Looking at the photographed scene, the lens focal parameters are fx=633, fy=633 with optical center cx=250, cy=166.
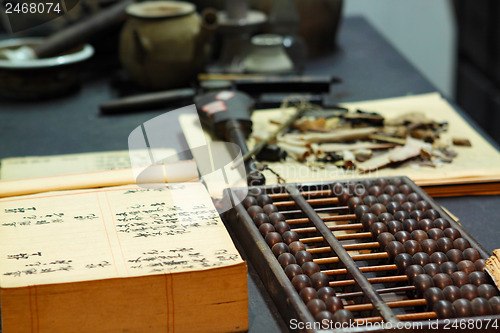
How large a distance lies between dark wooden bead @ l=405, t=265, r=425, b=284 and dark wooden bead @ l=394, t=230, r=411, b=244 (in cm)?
9

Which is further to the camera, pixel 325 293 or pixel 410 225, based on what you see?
pixel 410 225

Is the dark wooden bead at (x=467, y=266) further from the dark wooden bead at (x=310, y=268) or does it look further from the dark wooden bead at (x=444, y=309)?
the dark wooden bead at (x=310, y=268)

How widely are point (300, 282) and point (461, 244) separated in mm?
305

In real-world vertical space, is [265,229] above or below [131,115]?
above

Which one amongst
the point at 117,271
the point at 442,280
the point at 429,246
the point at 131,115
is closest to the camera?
the point at 117,271

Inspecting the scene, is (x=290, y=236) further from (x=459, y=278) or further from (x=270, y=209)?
(x=459, y=278)

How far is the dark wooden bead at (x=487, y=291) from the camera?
948 mm

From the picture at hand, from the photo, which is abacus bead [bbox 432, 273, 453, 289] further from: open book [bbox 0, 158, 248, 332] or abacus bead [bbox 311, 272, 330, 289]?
open book [bbox 0, 158, 248, 332]

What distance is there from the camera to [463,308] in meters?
0.91

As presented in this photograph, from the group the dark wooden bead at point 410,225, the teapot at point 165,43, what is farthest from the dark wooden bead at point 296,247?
the teapot at point 165,43

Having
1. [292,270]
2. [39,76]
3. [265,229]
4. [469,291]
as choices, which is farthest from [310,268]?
[39,76]

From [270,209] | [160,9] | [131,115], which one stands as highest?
[160,9]

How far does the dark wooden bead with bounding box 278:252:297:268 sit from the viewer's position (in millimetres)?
1034

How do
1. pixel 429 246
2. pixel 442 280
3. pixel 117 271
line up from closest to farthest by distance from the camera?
pixel 117 271 → pixel 442 280 → pixel 429 246
